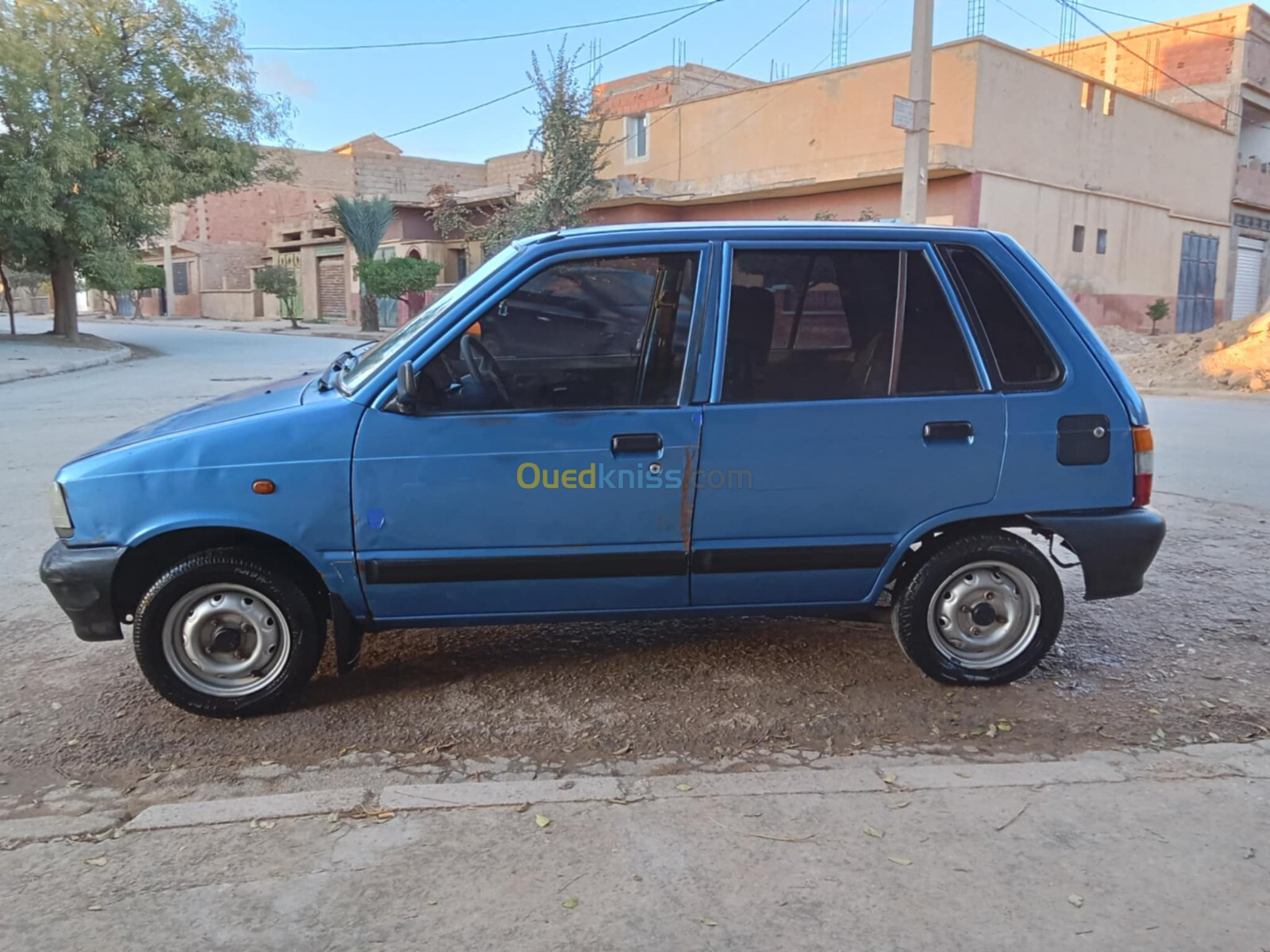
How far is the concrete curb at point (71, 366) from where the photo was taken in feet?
56.9

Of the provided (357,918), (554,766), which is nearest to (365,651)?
(554,766)

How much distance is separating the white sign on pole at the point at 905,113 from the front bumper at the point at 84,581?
12008 mm

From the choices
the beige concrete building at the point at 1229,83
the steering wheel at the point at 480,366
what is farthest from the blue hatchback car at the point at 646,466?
the beige concrete building at the point at 1229,83

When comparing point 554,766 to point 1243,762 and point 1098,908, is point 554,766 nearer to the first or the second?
point 1098,908

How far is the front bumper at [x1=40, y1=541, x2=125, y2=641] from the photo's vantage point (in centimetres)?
351

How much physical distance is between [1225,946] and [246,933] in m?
2.45

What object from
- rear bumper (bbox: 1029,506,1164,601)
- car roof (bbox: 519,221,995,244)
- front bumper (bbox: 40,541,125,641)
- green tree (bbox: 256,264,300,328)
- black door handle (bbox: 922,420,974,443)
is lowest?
front bumper (bbox: 40,541,125,641)

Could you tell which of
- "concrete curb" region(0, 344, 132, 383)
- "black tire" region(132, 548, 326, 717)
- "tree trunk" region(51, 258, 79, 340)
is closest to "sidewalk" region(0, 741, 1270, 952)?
"black tire" region(132, 548, 326, 717)

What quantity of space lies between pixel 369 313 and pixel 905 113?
24.3m

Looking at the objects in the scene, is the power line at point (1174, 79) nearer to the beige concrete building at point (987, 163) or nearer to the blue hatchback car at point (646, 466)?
the beige concrete building at point (987, 163)

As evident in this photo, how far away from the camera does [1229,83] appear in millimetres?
32781

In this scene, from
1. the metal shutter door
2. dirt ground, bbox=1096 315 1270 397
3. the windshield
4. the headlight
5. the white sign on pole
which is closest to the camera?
the headlight

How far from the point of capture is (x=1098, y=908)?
8.47ft

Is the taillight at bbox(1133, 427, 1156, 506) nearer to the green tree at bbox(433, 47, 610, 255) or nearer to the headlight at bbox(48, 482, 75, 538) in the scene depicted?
the headlight at bbox(48, 482, 75, 538)
